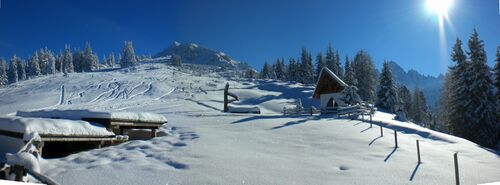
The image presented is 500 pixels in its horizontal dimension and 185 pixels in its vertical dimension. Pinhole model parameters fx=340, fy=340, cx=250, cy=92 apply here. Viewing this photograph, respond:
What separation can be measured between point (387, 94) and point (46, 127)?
4340 centimetres

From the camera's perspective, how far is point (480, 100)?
23.7 m

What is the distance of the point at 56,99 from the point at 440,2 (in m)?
54.0

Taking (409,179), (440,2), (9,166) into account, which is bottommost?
(409,179)

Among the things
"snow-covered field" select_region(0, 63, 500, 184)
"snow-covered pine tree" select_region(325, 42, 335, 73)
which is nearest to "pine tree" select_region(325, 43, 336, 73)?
"snow-covered pine tree" select_region(325, 42, 335, 73)

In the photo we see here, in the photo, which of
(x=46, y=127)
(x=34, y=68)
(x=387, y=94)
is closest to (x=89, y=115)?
(x=46, y=127)

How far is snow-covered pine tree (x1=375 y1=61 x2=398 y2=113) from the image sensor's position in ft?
148

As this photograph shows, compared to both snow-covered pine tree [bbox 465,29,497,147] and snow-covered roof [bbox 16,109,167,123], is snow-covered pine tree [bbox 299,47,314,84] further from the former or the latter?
snow-covered roof [bbox 16,109,167,123]

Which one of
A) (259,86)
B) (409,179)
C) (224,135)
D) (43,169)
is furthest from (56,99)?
(409,179)

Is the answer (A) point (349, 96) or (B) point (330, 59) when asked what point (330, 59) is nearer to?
(B) point (330, 59)

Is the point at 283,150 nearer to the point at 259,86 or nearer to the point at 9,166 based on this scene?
the point at 9,166

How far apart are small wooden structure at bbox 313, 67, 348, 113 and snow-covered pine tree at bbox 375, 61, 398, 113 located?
15270 mm

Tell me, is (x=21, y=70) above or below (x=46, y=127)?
above

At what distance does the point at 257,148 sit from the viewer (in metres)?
11.2

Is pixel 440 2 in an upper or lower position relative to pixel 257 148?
upper
